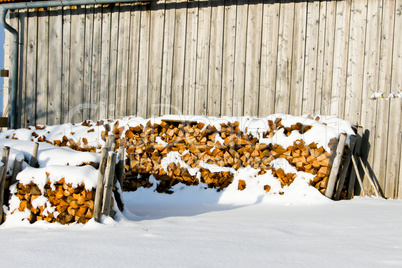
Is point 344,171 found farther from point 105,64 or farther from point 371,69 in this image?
point 105,64

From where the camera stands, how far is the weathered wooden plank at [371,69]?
267 inches

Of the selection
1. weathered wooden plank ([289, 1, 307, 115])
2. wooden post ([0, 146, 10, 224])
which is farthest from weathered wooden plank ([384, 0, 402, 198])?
wooden post ([0, 146, 10, 224])

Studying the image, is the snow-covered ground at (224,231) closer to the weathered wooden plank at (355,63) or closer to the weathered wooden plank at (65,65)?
the weathered wooden plank at (355,63)

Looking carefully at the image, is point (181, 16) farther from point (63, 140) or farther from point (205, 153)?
point (63, 140)

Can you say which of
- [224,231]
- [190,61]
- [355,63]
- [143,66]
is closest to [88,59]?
[143,66]

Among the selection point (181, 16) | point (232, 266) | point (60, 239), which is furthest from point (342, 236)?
point (181, 16)

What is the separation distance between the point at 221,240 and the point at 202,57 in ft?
15.6

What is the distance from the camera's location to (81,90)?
337 inches

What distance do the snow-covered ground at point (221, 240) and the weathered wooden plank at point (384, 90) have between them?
4.73 ft

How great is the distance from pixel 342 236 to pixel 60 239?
98.3 inches

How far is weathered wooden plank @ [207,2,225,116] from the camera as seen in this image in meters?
7.65

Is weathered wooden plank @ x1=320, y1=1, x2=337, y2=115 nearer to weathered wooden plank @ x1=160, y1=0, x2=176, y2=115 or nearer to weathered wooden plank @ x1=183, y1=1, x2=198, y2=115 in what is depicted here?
weathered wooden plank @ x1=183, y1=1, x2=198, y2=115

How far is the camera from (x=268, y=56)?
7.39m

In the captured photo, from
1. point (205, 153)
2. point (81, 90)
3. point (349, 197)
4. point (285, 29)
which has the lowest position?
point (349, 197)
